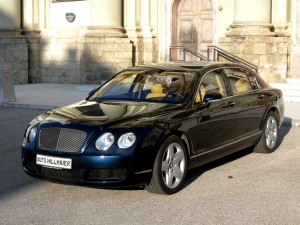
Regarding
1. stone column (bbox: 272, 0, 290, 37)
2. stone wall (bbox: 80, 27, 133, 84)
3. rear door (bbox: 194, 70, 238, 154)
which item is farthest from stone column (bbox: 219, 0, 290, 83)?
rear door (bbox: 194, 70, 238, 154)

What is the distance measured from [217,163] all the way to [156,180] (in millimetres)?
2058

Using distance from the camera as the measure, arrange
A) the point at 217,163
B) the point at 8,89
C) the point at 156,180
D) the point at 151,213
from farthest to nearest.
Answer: the point at 8,89, the point at 217,163, the point at 156,180, the point at 151,213

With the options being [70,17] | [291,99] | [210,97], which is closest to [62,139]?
[210,97]

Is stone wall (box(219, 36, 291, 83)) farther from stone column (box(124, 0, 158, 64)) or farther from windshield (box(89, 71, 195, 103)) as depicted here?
windshield (box(89, 71, 195, 103))

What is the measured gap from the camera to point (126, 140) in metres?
5.98

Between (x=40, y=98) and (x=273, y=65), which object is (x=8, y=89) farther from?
(x=273, y=65)

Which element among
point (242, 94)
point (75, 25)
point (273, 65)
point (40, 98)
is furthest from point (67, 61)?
point (242, 94)

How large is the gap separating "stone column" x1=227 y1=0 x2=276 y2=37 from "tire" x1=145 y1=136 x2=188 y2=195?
1136 centimetres

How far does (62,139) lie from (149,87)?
5.30 feet

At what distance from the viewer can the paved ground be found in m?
5.44

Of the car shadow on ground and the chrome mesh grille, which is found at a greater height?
the chrome mesh grille

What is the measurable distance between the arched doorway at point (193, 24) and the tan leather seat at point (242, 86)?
40.6ft

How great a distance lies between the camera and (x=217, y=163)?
8.00 metres

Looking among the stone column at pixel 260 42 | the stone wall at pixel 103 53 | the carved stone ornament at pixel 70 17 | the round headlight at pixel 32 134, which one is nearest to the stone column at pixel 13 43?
the carved stone ornament at pixel 70 17
